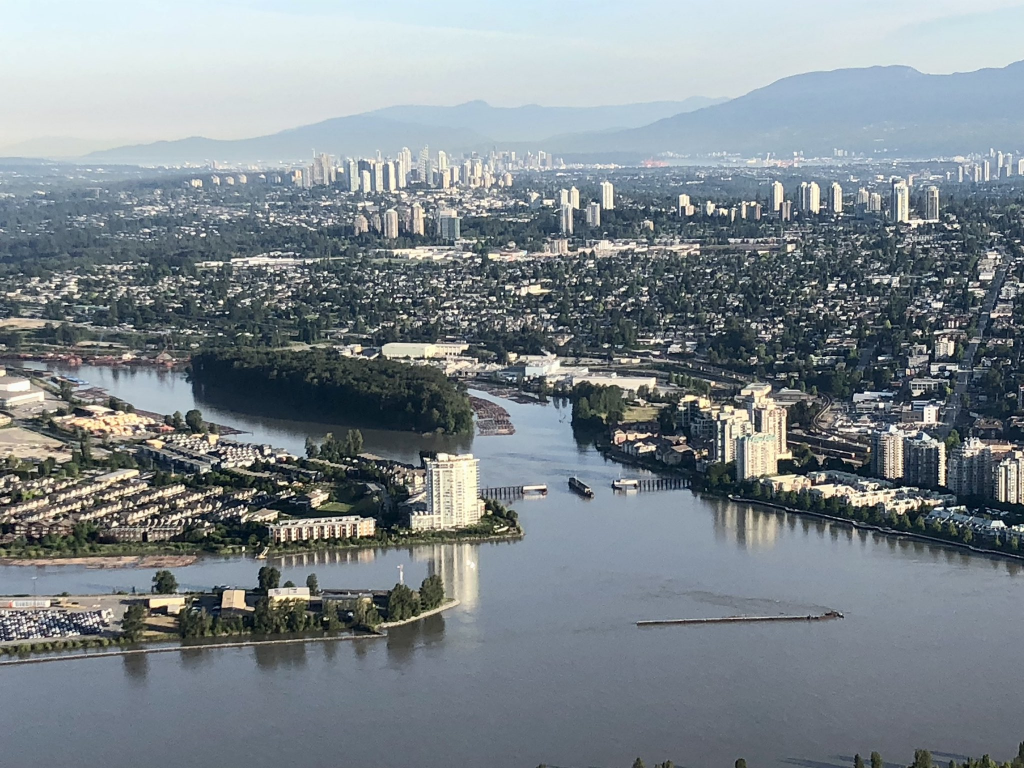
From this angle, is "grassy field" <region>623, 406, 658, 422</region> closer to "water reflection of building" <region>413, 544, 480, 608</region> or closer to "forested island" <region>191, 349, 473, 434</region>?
"forested island" <region>191, 349, 473, 434</region>

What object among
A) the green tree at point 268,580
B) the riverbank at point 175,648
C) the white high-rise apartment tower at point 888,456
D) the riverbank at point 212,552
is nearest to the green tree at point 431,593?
the riverbank at point 175,648

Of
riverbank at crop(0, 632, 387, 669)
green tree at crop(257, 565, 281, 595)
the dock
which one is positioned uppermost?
green tree at crop(257, 565, 281, 595)

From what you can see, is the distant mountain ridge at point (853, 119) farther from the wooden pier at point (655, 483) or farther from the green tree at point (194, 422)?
the wooden pier at point (655, 483)

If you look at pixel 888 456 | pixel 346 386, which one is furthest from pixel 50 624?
pixel 346 386

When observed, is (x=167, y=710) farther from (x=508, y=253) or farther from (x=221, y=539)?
(x=508, y=253)

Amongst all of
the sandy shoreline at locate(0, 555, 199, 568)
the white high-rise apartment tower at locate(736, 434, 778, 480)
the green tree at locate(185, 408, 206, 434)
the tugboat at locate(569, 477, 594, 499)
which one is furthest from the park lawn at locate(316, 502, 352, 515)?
the green tree at locate(185, 408, 206, 434)

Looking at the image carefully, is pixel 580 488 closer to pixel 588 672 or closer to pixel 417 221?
pixel 588 672
